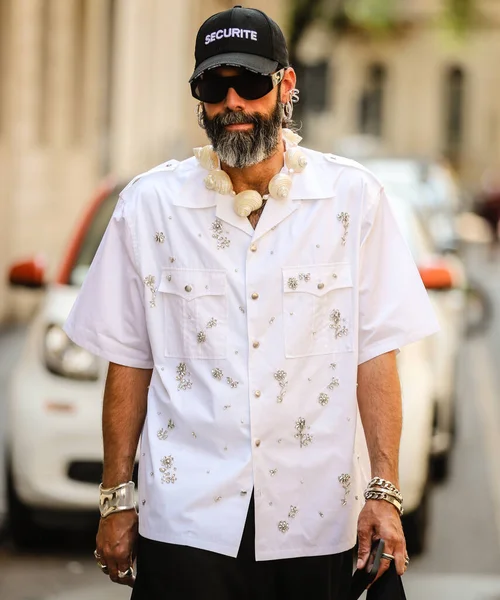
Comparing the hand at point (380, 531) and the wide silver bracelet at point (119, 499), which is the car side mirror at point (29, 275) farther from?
the hand at point (380, 531)

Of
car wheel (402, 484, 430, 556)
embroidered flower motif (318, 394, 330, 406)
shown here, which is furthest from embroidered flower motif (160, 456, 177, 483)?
car wheel (402, 484, 430, 556)

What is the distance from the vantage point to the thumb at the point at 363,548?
3162 mm

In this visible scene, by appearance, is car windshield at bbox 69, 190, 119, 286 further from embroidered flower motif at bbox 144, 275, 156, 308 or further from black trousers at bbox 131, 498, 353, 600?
black trousers at bbox 131, 498, 353, 600

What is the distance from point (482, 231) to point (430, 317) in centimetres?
3418

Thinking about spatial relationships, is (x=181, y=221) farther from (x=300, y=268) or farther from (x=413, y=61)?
(x=413, y=61)

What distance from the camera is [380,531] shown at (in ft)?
10.5

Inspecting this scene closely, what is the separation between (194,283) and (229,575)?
0.64 meters

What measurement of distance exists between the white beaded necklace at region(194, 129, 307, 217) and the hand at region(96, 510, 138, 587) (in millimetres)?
745

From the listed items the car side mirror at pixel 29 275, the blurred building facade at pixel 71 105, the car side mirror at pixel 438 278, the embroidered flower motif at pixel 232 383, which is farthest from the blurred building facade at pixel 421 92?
the embroidered flower motif at pixel 232 383

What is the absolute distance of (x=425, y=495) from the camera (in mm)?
6570

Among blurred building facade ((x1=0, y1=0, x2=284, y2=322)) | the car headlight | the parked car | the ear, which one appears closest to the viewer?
the ear

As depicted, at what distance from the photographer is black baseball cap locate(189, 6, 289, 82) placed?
3.25 m

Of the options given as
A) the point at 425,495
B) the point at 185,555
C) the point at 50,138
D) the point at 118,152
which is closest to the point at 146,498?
the point at 185,555

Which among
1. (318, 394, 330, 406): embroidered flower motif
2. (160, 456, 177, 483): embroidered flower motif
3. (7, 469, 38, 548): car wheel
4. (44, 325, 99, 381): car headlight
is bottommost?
(7, 469, 38, 548): car wheel
